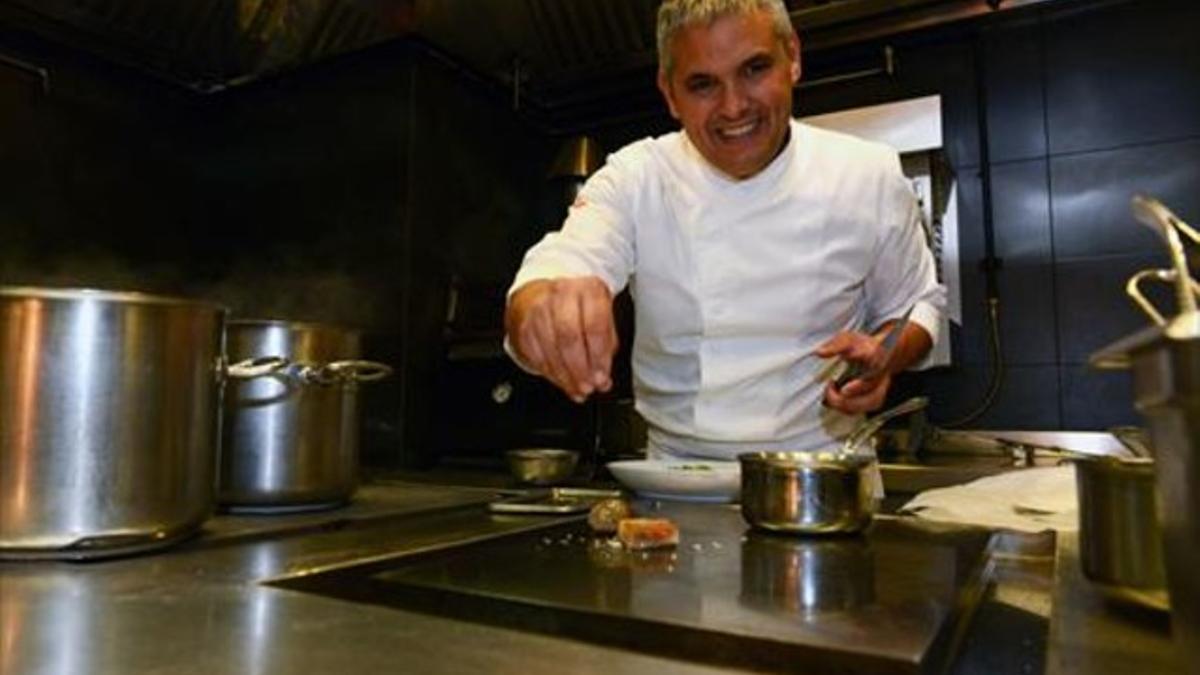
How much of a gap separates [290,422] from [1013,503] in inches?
35.5

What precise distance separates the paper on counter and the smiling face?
2.08ft

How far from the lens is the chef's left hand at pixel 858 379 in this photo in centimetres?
112

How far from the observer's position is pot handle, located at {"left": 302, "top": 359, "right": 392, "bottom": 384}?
0.99 metres

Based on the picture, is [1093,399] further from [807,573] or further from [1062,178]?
[807,573]

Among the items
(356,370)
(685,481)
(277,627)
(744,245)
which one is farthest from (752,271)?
(277,627)

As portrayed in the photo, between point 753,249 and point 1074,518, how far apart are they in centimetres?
65

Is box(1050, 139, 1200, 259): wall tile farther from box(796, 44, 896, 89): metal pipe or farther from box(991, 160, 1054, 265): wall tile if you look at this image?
box(796, 44, 896, 89): metal pipe

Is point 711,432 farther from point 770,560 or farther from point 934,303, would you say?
point 770,560

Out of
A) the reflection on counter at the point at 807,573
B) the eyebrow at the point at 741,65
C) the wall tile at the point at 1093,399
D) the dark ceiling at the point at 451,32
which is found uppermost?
the dark ceiling at the point at 451,32

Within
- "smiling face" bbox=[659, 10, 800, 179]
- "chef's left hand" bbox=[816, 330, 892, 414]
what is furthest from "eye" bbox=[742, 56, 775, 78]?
"chef's left hand" bbox=[816, 330, 892, 414]

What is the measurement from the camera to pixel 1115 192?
2.13 metres

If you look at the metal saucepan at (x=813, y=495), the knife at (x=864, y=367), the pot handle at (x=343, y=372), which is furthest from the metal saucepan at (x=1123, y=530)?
the pot handle at (x=343, y=372)

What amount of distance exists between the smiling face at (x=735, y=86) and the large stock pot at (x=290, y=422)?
0.69 metres

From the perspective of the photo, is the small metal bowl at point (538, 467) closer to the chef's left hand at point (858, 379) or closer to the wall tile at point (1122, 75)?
the chef's left hand at point (858, 379)
